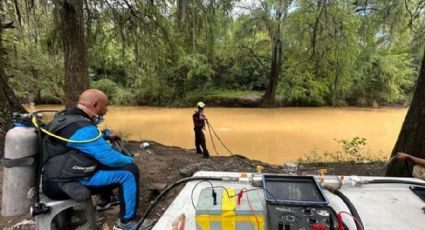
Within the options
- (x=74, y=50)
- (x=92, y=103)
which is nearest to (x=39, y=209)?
(x=92, y=103)

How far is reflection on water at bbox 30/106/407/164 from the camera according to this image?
7.71 m

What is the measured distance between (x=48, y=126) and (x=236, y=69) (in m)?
15.9

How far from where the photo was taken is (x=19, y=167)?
179 centimetres

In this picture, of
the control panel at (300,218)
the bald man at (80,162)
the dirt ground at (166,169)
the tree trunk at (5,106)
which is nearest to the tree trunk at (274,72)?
the dirt ground at (166,169)

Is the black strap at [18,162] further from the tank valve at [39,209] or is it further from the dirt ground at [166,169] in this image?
the dirt ground at [166,169]

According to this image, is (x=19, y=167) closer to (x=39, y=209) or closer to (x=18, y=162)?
(x=18, y=162)

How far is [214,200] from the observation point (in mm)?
1077

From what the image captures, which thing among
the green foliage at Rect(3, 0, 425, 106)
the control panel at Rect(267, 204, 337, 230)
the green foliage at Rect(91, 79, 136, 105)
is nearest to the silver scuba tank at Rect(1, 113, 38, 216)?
the control panel at Rect(267, 204, 337, 230)

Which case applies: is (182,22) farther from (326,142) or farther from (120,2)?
(326,142)

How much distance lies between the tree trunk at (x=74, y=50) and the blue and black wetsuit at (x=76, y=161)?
2.46 metres

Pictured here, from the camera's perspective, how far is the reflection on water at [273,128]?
7707 millimetres

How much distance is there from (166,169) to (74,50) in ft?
6.76

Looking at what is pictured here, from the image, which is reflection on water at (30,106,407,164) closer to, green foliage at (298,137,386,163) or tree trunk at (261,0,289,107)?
green foliage at (298,137,386,163)

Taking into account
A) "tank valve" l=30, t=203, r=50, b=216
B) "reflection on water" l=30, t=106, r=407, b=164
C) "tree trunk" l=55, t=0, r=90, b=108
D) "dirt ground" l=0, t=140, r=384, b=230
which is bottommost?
"reflection on water" l=30, t=106, r=407, b=164
